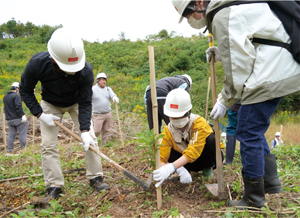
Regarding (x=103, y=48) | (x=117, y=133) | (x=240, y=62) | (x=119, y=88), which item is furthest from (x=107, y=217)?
(x=103, y=48)

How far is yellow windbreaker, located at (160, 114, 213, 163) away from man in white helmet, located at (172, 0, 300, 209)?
0.64 metres

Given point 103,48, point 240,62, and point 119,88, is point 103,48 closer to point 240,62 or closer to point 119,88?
point 119,88

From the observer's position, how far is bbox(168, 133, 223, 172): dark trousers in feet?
9.52

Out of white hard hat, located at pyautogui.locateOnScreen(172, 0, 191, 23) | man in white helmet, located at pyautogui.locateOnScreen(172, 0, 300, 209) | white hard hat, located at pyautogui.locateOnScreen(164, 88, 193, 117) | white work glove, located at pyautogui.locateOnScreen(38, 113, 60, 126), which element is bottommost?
white work glove, located at pyautogui.locateOnScreen(38, 113, 60, 126)

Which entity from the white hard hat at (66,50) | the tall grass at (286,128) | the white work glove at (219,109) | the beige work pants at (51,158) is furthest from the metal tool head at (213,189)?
the tall grass at (286,128)

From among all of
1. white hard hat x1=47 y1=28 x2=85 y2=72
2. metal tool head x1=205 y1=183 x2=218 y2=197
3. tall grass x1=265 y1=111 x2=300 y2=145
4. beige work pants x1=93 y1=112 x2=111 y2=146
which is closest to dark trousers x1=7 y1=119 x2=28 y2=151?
beige work pants x1=93 y1=112 x2=111 y2=146

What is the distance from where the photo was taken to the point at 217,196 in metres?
2.56

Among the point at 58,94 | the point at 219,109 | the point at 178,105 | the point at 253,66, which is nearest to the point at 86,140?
the point at 58,94

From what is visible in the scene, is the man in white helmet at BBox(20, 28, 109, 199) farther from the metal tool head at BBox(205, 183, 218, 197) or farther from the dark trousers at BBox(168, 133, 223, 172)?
the metal tool head at BBox(205, 183, 218, 197)

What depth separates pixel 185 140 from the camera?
9.91 feet

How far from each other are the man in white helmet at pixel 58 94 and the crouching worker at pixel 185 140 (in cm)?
98

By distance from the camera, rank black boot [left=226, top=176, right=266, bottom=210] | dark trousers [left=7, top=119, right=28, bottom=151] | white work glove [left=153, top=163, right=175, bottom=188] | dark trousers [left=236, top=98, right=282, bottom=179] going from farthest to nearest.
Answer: dark trousers [left=7, top=119, right=28, bottom=151] < white work glove [left=153, top=163, right=175, bottom=188] < black boot [left=226, top=176, right=266, bottom=210] < dark trousers [left=236, top=98, right=282, bottom=179]

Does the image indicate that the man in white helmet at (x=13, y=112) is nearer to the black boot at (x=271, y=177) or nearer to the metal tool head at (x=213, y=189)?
the metal tool head at (x=213, y=189)

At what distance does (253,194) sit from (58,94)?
2441mm
